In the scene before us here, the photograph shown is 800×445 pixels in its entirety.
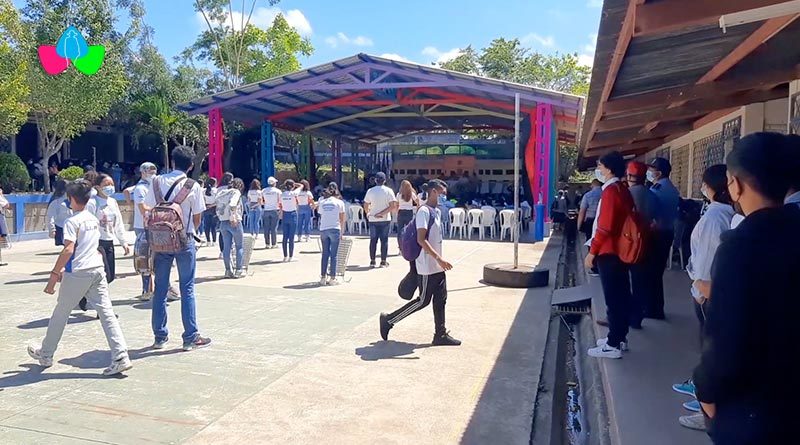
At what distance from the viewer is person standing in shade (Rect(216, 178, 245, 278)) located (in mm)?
8938


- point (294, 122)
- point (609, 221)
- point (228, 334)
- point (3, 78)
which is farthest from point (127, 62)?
point (609, 221)

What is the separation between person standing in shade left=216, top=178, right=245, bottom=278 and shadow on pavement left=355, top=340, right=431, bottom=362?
3949mm

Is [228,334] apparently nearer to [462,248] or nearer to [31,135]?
[462,248]

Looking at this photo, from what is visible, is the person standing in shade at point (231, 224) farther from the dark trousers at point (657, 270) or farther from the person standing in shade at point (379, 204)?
the dark trousers at point (657, 270)

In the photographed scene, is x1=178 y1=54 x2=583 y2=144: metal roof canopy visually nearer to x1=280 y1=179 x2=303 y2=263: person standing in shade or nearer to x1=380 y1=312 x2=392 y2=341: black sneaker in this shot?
x1=280 y1=179 x2=303 y2=263: person standing in shade

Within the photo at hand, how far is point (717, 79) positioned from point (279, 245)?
382 inches

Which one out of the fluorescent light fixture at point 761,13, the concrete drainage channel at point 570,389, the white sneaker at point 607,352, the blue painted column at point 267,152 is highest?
the blue painted column at point 267,152

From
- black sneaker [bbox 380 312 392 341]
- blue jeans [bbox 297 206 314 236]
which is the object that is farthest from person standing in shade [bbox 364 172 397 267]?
black sneaker [bbox 380 312 392 341]

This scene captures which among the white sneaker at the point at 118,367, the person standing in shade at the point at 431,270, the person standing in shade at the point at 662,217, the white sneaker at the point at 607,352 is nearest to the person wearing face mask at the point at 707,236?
the white sneaker at the point at 607,352

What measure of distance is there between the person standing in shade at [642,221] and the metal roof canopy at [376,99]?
998cm

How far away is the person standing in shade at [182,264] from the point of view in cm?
544

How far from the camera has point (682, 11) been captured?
3670 mm

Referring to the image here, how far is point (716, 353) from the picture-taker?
1.89 meters

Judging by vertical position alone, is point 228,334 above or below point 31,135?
below
